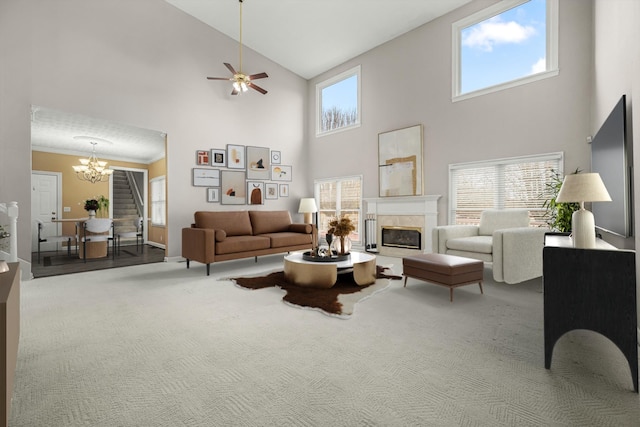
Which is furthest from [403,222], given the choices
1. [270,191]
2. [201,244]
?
[201,244]

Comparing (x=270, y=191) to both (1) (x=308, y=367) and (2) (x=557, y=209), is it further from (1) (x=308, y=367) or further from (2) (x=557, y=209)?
(1) (x=308, y=367)

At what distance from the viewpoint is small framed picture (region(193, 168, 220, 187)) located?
613 centimetres

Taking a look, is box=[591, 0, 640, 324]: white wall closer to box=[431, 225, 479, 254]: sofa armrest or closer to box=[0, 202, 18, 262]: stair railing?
box=[431, 225, 479, 254]: sofa armrest

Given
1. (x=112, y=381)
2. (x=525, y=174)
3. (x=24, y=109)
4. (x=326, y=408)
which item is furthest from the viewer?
(x=525, y=174)

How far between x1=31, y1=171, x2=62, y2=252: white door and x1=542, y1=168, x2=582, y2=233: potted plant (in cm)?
967

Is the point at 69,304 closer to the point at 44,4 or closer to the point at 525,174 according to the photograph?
the point at 44,4

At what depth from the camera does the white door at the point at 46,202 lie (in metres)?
7.12

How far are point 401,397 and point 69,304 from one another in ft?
10.8

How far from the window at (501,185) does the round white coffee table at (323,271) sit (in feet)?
7.75

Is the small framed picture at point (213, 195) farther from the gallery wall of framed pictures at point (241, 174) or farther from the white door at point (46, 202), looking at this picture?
the white door at point (46, 202)

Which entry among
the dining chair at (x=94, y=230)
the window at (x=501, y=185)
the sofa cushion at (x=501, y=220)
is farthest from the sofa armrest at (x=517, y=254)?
→ the dining chair at (x=94, y=230)

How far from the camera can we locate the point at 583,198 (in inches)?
84.2

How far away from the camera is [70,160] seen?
764 cm

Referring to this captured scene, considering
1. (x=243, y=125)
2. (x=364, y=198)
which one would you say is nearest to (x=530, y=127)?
(x=364, y=198)
